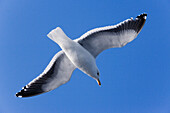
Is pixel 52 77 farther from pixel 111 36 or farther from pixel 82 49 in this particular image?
pixel 111 36

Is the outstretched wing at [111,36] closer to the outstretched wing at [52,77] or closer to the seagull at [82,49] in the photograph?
the seagull at [82,49]

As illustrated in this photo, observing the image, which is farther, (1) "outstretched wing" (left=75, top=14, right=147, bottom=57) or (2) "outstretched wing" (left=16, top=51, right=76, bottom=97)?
(2) "outstretched wing" (left=16, top=51, right=76, bottom=97)

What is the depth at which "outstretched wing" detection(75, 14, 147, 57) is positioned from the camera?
522cm

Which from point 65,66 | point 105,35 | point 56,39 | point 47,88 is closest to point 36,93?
point 47,88

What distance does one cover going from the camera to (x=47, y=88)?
19.8 ft

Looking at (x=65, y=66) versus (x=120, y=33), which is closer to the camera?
(x=120, y=33)

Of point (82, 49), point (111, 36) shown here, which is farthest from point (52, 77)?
point (111, 36)

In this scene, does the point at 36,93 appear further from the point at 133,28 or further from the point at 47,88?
the point at 133,28

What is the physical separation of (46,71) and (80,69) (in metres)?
0.73

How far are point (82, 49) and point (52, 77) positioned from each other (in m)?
0.94

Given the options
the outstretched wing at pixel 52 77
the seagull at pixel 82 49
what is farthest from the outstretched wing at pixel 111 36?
the outstretched wing at pixel 52 77

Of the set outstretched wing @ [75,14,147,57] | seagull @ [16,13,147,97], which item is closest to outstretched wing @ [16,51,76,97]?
seagull @ [16,13,147,97]

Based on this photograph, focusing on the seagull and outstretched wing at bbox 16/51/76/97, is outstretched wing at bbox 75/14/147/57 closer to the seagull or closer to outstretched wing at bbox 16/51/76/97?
the seagull

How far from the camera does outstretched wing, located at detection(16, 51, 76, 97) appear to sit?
5793 millimetres
